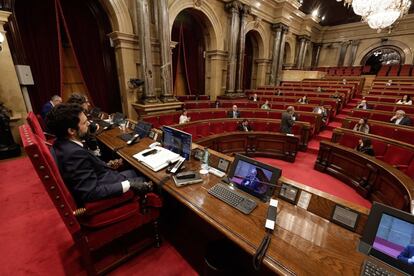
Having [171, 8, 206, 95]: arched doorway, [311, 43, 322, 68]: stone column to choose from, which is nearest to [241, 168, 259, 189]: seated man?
[171, 8, 206, 95]: arched doorway

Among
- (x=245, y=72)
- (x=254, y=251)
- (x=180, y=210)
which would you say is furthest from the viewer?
(x=245, y=72)

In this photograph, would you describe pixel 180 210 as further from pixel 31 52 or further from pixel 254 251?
pixel 31 52

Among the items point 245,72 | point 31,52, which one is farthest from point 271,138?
point 245,72

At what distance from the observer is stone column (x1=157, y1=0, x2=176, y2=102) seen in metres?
5.35

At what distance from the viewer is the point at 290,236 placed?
1178 mm

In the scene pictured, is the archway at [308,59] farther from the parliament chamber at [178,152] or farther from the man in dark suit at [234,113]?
the man in dark suit at [234,113]

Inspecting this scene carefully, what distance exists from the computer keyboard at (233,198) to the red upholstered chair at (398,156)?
308 cm

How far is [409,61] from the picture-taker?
12898 mm

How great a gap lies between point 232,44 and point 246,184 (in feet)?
26.2

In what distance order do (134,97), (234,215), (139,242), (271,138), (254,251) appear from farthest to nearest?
(134,97), (271,138), (139,242), (234,215), (254,251)

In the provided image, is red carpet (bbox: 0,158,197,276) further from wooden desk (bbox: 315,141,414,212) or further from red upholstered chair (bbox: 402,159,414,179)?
red upholstered chair (bbox: 402,159,414,179)

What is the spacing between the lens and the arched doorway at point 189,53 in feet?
25.0

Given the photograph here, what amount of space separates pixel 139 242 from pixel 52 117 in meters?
1.37

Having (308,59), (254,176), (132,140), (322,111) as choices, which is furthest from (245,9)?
(308,59)
